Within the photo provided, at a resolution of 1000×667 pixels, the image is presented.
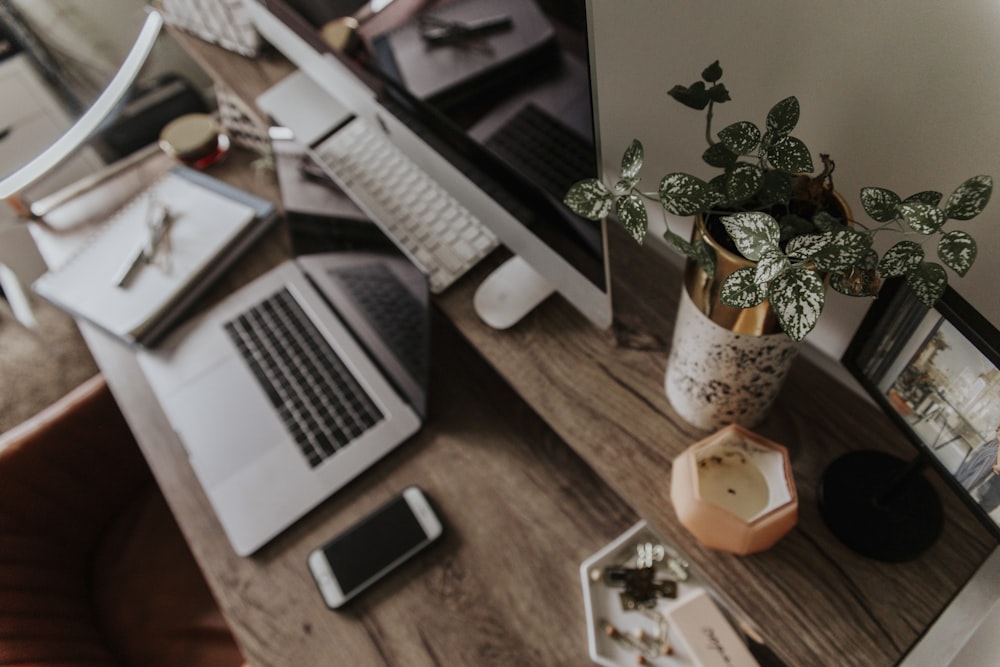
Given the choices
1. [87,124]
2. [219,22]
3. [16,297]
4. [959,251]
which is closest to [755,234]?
[959,251]

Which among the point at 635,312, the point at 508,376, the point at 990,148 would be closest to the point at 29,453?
the point at 508,376

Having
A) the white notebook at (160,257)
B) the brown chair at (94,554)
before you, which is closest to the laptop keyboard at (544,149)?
the white notebook at (160,257)

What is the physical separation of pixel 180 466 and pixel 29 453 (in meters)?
0.24

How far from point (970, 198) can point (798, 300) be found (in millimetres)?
117

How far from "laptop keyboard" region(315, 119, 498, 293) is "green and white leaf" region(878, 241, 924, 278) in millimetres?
553

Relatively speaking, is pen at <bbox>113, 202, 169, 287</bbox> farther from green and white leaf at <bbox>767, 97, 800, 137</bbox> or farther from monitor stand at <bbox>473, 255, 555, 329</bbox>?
green and white leaf at <bbox>767, 97, 800, 137</bbox>

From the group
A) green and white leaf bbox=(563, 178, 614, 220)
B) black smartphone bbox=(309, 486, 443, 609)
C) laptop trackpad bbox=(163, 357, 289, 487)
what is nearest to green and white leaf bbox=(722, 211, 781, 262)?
green and white leaf bbox=(563, 178, 614, 220)

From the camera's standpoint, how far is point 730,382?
0.59 meters

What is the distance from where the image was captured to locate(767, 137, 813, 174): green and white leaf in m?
0.42

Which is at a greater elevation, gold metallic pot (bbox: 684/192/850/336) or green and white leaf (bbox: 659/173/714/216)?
green and white leaf (bbox: 659/173/714/216)

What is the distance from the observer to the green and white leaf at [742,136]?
44 cm

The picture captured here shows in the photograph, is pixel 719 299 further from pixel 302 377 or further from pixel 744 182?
pixel 302 377

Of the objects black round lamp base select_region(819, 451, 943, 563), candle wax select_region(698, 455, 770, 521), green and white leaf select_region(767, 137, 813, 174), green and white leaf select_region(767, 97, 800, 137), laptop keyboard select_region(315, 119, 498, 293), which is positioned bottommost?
black round lamp base select_region(819, 451, 943, 563)

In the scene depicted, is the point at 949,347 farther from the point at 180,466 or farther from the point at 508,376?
the point at 180,466
